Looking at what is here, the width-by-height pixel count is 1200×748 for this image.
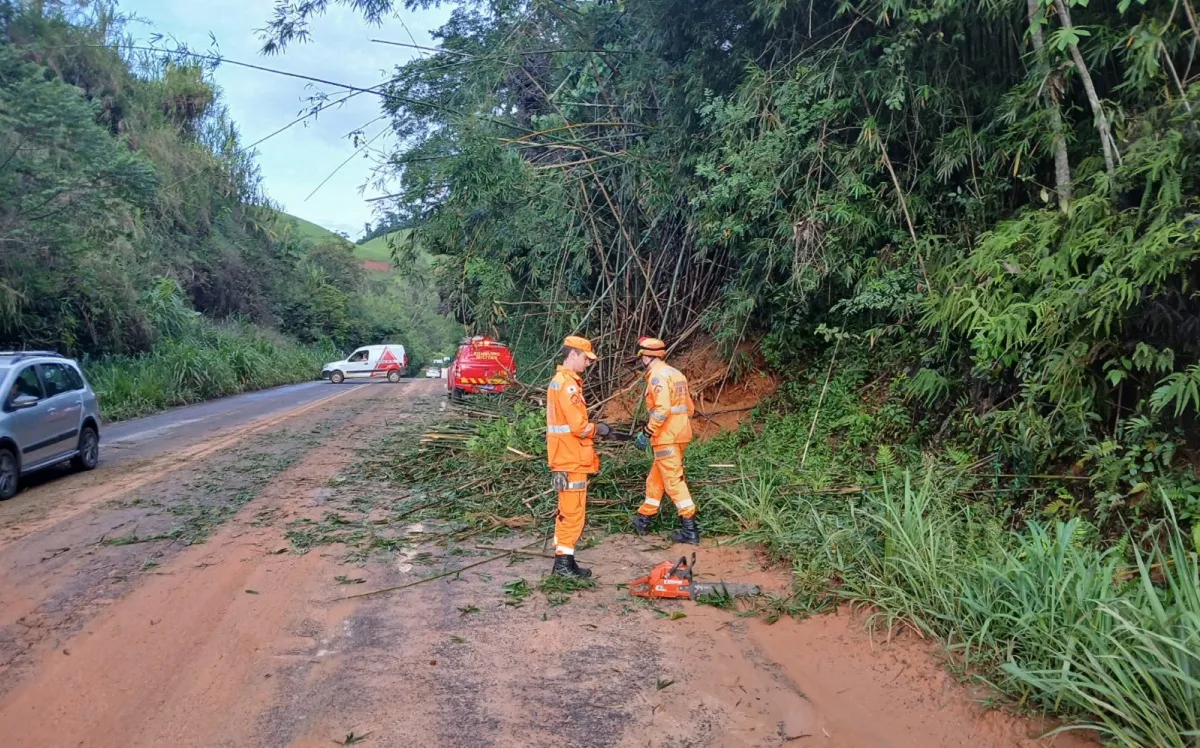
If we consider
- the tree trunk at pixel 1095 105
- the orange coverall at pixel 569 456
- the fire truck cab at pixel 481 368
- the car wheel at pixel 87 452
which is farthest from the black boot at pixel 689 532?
the car wheel at pixel 87 452

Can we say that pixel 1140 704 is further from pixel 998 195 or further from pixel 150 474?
pixel 150 474

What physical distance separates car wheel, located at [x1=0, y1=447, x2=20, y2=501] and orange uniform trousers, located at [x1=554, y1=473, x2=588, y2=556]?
22.1 ft

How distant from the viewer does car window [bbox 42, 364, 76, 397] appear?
32.5 ft

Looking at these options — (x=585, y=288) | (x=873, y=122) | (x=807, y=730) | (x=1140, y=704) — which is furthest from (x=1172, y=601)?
(x=585, y=288)

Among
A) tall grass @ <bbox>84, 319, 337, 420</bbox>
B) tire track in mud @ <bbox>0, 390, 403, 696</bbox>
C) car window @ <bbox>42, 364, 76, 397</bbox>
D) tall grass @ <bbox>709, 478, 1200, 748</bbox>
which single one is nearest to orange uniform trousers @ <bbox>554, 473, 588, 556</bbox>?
tall grass @ <bbox>709, 478, 1200, 748</bbox>

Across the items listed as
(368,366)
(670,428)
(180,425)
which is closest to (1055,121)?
(670,428)

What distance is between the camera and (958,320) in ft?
20.3

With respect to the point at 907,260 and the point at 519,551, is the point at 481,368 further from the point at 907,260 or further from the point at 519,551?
the point at 907,260

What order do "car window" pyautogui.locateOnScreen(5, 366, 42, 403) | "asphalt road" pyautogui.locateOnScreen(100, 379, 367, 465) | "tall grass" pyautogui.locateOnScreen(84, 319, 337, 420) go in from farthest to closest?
"tall grass" pyautogui.locateOnScreen(84, 319, 337, 420) → "asphalt road" pyautogui.locateOnScreen(100, 379, 367, 465) → "car window" pyautogui.locateOnScreen(5, 366, 42, 403)

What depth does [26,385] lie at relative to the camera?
9.38 m

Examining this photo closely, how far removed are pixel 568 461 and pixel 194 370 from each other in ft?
69.8

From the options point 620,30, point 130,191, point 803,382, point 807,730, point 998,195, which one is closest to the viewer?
point 807,730

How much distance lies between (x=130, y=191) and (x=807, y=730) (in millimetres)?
19847

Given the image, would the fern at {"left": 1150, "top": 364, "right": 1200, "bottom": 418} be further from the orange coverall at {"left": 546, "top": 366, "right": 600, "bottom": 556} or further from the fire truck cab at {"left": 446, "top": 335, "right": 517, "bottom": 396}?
the fire truck cab at {"left": 446, "top": 335, "right": 517, "bottom": 396}
